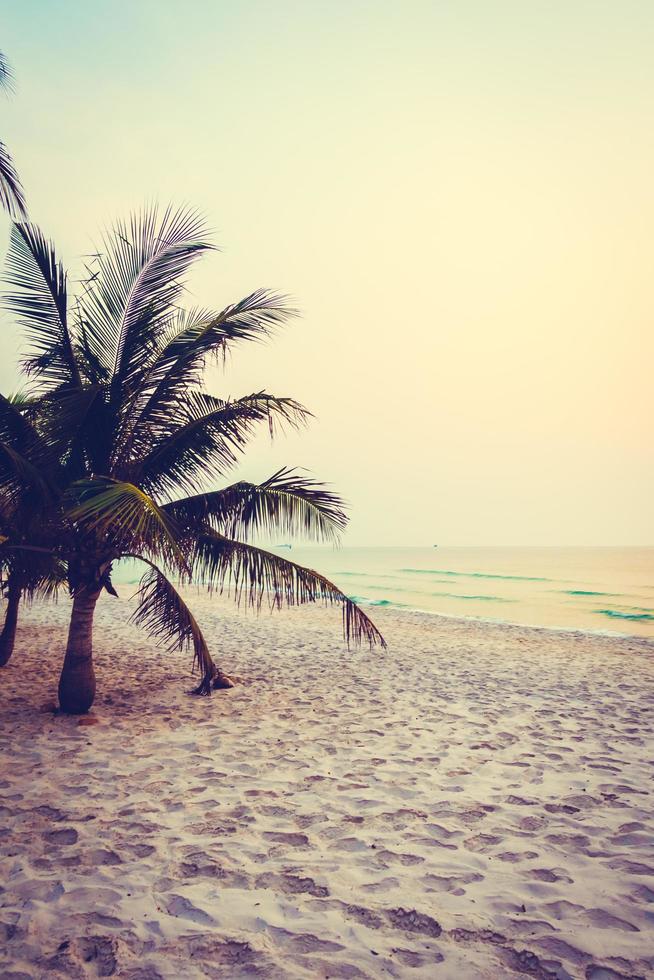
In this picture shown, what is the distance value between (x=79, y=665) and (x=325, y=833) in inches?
A: 153

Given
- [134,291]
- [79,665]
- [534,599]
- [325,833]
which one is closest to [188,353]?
[134,291]

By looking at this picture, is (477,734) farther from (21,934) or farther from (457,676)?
(21,934)

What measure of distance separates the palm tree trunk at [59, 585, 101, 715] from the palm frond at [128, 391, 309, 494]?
5.05 feet

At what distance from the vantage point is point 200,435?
6.48m

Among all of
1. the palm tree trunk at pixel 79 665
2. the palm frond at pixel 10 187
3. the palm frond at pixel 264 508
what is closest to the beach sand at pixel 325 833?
the palm tree trunk at pixel 79 665

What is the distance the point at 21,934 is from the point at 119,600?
770 inches

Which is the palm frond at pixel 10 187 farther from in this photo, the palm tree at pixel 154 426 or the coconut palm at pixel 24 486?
the coconut palm at pixel 24 486

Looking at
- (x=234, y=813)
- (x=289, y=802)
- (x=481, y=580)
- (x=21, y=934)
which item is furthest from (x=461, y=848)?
(x=481, y=580)

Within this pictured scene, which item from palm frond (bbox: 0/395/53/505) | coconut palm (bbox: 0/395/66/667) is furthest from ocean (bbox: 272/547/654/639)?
palm frond (bbox: 0/395/53/505)

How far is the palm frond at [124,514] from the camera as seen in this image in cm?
480

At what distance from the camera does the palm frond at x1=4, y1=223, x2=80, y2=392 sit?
617 cm

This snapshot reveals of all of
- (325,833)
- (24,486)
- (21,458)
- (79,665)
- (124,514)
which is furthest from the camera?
(79,665)

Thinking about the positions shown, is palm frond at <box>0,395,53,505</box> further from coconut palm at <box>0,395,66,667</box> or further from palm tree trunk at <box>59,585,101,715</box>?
palm tree trunk at <box>59,585,101,715</box>

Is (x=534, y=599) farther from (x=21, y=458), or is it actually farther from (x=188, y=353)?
(x=21, y=458)
